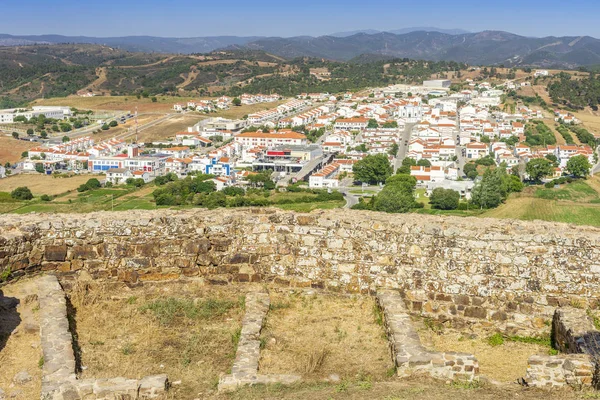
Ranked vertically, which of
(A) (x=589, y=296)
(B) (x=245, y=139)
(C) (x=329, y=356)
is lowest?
(B) (x=245, y=139)

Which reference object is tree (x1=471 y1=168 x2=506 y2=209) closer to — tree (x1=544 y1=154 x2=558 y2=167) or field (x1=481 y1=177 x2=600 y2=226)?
field (x1=481 y1=177 x2=600 y2=226)

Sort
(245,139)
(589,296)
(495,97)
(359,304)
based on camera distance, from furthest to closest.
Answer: (495,97) → (245,139) → (359,304) → (589,296)

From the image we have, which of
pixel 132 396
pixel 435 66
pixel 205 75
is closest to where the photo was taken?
pixel 132 396

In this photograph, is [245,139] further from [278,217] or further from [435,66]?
[435,66]

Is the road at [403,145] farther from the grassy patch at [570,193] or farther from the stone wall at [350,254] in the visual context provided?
the stone wall at [350,254]

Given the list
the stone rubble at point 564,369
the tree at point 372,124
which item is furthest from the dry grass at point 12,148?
the stone rubble at point 564,369

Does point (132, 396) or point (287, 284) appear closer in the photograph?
point (132, 396)

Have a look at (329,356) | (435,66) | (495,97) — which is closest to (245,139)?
(495,97)

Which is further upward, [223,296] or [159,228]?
[159,228]
